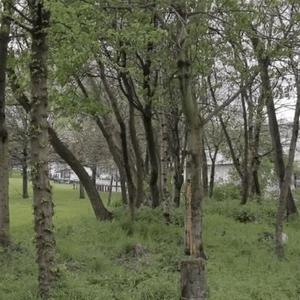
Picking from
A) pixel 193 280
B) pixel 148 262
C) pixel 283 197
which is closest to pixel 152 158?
pixel 283 197

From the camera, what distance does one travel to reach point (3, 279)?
845 centimetres

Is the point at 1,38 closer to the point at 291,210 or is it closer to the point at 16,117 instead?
the point at 291,210

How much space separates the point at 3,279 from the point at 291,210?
1227cm

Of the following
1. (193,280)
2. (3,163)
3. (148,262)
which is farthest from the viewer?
(3,163)

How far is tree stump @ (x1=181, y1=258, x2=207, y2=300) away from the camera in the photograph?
22.7 feet

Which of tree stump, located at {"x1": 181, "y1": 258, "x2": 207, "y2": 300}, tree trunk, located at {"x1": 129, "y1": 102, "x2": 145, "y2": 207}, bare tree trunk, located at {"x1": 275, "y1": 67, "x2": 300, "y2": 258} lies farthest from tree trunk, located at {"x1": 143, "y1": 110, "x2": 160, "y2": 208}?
tree stump, located at {"x1": 181, "y1": 258, "x2": 207, "y2": 300}

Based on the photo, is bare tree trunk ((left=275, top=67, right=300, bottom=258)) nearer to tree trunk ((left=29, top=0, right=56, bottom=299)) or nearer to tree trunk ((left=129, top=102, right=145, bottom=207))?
tree trunk ((left=129, top=102, right=145, bottom=207))

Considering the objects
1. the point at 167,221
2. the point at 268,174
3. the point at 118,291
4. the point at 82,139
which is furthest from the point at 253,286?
the point at 82,139

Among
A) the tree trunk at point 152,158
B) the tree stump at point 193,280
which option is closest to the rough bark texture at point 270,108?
the tree trunk at point 152,158

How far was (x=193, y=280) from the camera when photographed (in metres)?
6.93

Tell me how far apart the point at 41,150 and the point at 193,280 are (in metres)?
2.67

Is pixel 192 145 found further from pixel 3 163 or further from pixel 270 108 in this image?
pixel 270 108

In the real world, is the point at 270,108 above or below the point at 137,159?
above

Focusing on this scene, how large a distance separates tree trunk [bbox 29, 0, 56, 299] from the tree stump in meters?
1.87
